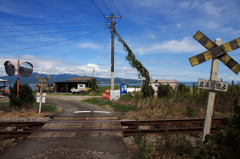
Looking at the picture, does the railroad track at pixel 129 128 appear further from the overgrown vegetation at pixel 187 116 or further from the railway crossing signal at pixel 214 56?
the railway crossing signal at pixel 214 56

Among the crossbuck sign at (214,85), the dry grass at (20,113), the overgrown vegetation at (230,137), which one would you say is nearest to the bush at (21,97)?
the dry grass at (20,113)

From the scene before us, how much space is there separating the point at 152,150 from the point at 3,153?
162 inches

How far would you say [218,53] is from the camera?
434 cm

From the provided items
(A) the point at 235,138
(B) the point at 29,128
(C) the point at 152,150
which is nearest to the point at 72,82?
(B) the point at 29,128

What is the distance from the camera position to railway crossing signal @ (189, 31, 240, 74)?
4.23m

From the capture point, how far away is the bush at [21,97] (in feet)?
38.4

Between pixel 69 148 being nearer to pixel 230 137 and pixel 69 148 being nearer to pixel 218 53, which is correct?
pixel 230 137

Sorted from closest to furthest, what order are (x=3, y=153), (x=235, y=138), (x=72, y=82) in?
(x=235, y=138) < (x=3, y=153) < (x=72, y=82)

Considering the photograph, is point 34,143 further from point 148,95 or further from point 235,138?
point 148,95

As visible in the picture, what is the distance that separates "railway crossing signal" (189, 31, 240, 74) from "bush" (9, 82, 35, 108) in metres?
10.8

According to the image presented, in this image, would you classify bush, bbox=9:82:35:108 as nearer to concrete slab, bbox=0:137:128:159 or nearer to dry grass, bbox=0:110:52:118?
dry grass, bbox=0:110:52:118

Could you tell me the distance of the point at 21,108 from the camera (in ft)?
37.6

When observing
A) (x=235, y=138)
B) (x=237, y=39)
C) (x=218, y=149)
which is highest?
(x=237, y=39)

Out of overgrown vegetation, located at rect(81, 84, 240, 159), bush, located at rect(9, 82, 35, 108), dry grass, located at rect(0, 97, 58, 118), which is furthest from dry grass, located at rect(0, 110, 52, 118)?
overgrown vegetation, located at rect(81, 84, 240, 159)
